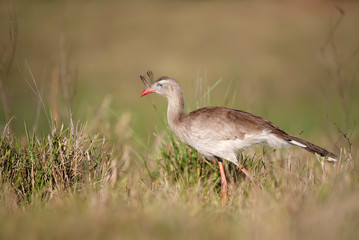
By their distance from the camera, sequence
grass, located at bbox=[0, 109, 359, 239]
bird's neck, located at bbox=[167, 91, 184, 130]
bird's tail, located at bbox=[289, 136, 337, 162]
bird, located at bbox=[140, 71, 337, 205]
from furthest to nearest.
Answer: bird's neck, located at bbox=[167, 91, 184, 130] < bird, located at bbox=[140, 71, 337, 205] < bird's tail, located at bbox=[289, 136, 337, 162] < grass, located at bbox=[0, 109, 359, 239]

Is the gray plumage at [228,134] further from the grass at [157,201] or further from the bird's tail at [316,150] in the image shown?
the grass at [157,201]

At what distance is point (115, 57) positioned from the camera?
1708cm

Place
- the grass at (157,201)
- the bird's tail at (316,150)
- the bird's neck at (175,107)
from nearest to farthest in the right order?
the grass at (157,201) < the bird's tail at (316,150) < the bird's neck at (175,107)

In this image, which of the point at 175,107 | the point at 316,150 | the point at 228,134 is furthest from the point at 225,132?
the point at 316,150

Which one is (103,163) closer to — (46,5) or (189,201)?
A: (189,201)

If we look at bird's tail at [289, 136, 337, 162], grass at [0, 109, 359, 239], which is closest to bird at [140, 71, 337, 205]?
bird's tail at [289, 136, 337, 162]

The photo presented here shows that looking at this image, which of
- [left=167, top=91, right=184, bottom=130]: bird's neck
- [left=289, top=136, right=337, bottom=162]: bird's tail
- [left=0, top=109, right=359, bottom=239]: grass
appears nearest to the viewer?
[left=0, top=109, right=359, bottom=239]: grass

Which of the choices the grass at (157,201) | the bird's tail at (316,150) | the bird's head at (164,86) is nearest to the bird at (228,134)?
the bird's tail at (316,150)

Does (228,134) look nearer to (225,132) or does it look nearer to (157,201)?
(225,132)

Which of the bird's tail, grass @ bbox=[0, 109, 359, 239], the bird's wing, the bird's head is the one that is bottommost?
grass @ bbox=[0, 109, 359, 239]

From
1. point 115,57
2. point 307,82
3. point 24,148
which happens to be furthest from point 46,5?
point 24,148

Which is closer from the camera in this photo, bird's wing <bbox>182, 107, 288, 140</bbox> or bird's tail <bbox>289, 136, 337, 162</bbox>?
bird's tail <bbox>289, 136, 337, 162</bbox>

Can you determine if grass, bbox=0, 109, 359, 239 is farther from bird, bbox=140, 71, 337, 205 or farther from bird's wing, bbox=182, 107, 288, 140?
bird's wing, bbox=182, 107, 288, 140

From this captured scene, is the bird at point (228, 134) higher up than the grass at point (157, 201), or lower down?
higher up
